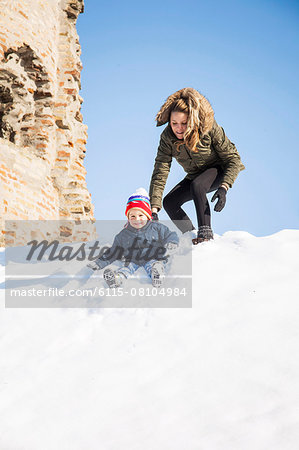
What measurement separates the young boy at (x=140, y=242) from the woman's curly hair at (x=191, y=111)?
26.4 inches

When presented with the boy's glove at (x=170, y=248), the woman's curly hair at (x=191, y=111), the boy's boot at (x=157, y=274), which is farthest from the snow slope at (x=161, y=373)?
the woman's curly hair at (x=191, y=111)

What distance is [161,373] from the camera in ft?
5.50

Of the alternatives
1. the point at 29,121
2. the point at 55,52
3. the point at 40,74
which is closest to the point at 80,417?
the point at 29,121

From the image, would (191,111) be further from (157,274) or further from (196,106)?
(157,274)

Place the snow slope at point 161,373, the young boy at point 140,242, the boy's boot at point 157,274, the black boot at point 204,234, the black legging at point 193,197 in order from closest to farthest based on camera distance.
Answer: the snow slope at point 161,373, the boy's boot at point 157,274, the young boy at point 140,242, the black boot at point 204,234, the black legging at point 193,197

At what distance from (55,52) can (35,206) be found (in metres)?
3.17

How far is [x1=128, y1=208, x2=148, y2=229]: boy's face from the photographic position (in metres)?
3.04

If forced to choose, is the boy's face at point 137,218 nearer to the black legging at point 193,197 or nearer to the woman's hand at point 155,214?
the woman's hand at point 155,214

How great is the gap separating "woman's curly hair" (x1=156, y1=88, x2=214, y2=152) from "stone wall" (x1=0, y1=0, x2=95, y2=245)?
2745mm

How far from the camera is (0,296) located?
103 inches

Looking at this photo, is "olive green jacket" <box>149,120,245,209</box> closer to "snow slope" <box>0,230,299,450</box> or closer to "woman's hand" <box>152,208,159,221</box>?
"woman's hand" <box>152,208,159,221</box>

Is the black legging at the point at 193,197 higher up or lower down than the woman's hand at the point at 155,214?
higher up

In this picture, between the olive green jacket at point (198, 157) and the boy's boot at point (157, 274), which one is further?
the olive green jacket at point (198, 157)

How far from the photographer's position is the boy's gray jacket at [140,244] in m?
2.88
